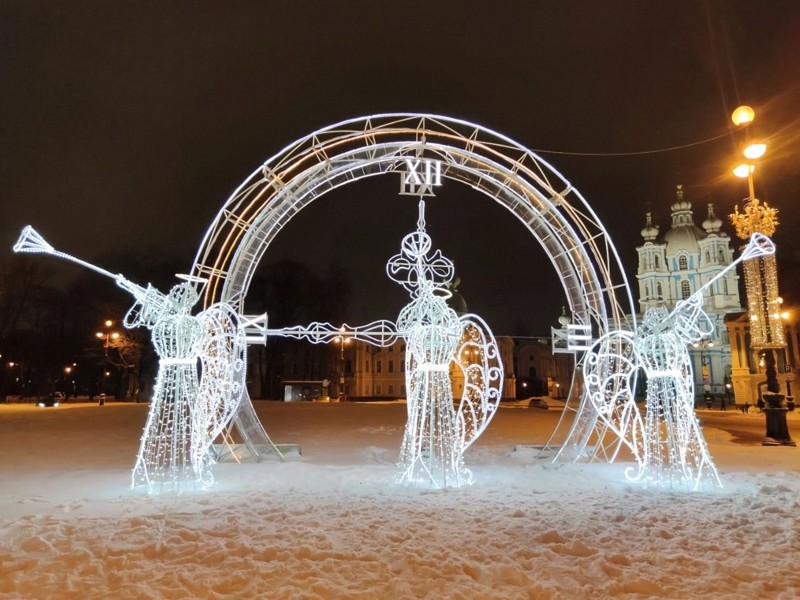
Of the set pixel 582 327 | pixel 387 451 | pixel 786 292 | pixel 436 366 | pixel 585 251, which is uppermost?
pixel 786 292

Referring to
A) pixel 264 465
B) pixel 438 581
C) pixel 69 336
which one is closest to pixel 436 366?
pixel 264 465

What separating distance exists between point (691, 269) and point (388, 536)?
63.9 metres

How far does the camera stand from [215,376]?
943cm

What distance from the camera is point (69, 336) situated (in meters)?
41.3

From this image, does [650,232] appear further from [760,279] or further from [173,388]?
[173,388]

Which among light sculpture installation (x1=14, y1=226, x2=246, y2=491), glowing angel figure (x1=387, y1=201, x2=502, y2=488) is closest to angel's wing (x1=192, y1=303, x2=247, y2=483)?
light sculpture installation (x1=14, y1=226, x2=246, y2=491)

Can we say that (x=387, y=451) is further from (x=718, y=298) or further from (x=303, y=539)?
(x=718, y=298)

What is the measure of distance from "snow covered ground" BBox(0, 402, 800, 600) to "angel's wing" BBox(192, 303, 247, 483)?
2.18 feet

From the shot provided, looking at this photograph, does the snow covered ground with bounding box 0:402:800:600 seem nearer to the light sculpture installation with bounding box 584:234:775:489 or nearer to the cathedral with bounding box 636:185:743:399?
the light sculpture installation with bounding box 584:234:775:489

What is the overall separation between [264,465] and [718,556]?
23.7 ft

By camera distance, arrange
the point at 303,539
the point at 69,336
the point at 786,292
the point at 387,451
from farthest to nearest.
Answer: the point at 69,336
the point at 786,292
the point at 387,451
the point at 303,539

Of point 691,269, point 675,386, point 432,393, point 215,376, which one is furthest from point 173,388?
point 691,269

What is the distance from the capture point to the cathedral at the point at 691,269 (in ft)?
180

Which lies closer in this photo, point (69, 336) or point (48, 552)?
point (48, 552)
